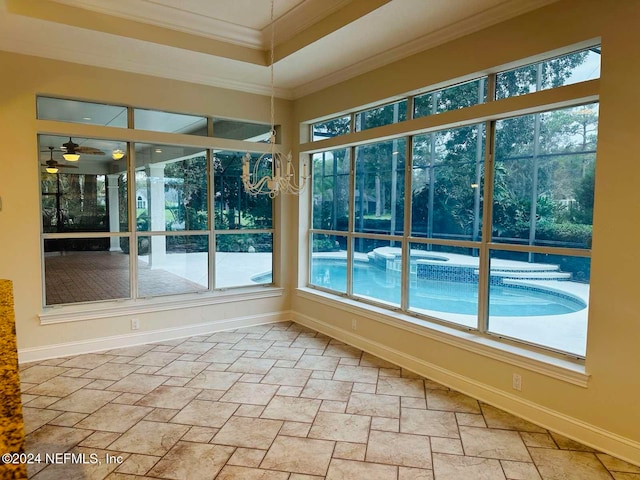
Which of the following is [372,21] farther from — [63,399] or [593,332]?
[63,399]

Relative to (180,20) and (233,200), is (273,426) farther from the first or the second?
(180,20)

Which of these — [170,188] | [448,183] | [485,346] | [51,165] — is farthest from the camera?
[170,188]

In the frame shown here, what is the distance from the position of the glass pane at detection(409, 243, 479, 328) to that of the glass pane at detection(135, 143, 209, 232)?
2.81 metres

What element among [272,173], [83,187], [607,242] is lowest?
[607,242]

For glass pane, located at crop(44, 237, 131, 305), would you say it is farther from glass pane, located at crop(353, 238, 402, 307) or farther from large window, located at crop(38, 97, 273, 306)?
glass pane, located at crop(353, 238, 402, 307)

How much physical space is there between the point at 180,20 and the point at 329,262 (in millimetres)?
3289

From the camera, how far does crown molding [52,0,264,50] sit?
12.0 ft

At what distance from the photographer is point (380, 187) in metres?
4.70

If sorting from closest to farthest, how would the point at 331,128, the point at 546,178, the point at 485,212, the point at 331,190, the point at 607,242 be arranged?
the point at 607,242 → the point at 546,178 → the point at 485,212 → the point at 331,128 → the point at 331,190

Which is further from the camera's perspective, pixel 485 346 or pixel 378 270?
pixel 378 270

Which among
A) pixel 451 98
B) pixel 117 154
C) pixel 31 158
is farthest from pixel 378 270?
pixel 31 158

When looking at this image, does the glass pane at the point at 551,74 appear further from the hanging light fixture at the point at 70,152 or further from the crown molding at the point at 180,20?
the hanging light fixture at the point at 70,152

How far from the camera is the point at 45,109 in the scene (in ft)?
14.0

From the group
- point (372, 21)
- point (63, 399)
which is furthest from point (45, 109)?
point (372, 21)
